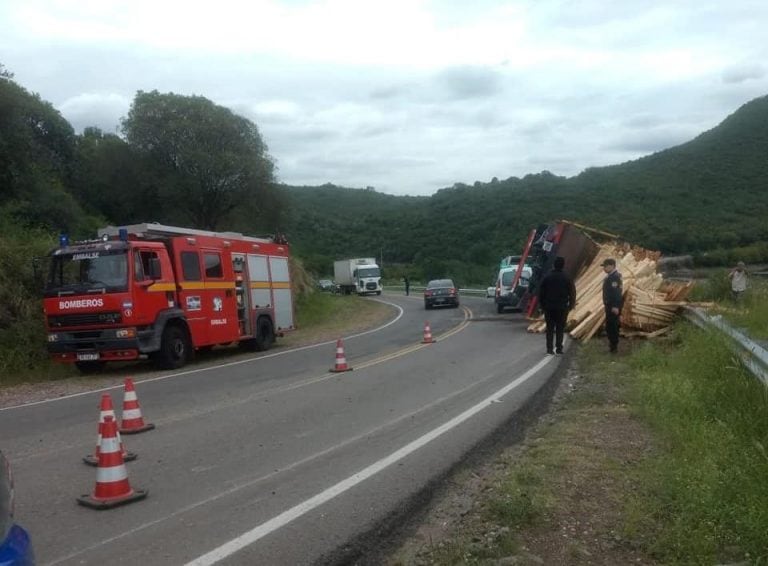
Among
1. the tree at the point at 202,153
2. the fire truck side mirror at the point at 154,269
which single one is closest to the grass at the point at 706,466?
the fire truck side mirror at the point at 154,269

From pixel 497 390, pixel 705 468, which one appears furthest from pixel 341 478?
pixel 497 390

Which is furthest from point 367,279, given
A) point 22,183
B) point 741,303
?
point 741,303

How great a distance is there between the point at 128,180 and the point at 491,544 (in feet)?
119

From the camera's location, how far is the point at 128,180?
3775cm

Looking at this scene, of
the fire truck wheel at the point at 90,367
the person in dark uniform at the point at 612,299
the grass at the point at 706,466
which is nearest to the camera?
the grass at the point at 706,466

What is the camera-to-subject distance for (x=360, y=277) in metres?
58.7

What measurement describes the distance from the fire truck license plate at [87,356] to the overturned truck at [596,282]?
10084mm

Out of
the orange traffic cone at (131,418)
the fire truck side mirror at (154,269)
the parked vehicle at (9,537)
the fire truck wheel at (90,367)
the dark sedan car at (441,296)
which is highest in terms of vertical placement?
the fire truck side mirror at (154,269)

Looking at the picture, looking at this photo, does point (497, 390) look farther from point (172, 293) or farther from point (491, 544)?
point (172, 293)

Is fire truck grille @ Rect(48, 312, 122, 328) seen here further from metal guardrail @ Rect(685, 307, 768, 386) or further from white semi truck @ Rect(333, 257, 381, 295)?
white semi truck @ Rect(333, 257, 381, 295)

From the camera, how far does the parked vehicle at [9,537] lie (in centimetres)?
271

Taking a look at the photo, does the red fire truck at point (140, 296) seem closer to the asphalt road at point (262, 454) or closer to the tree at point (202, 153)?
the asphalt road at point (262, 454)

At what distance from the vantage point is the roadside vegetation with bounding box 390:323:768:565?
4641 mm

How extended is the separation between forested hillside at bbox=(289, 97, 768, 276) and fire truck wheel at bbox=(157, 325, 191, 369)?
21773 millimetres
